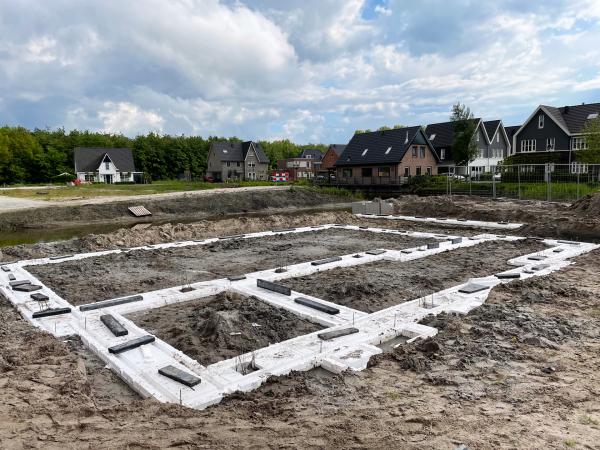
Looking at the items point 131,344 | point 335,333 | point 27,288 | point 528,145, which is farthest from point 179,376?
point 528,145

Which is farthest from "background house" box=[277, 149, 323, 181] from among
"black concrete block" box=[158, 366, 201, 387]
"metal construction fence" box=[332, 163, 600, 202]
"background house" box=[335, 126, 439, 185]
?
"black concrete block" box=[158, 366, 201, 387]

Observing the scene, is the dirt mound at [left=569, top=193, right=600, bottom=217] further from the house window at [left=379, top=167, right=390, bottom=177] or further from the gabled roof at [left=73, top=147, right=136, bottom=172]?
the gabled roof at [left=73, top=147, right=136, bottom=172]

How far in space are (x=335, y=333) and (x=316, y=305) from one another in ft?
3.40

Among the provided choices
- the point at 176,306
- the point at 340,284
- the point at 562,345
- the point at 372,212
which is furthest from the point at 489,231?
the point at 176,306

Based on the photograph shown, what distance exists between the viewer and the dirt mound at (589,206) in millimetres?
13061

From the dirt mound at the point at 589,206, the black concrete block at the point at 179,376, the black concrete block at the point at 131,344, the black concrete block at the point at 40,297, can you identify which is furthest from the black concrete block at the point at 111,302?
the dirt mound at the point at 589,206

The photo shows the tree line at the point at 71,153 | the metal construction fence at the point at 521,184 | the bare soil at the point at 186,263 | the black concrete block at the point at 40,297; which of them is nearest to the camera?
the black concrete block at the point at 40,297

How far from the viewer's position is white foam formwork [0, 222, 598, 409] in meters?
3.89

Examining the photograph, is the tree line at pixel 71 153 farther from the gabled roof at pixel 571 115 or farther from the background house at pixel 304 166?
the gabled roof at pixel 571 115

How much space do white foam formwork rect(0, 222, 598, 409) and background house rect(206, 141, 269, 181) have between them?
159ft

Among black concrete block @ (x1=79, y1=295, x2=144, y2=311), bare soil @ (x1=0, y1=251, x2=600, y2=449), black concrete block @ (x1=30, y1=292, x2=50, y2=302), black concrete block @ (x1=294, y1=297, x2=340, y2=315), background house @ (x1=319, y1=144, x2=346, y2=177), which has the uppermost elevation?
background house @ (x1=319, y1=144, x2=346, y2=177)

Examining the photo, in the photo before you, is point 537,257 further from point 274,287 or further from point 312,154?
point 312,154

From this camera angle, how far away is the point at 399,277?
24.9 ft

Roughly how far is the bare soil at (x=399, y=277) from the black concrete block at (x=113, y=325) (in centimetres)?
277
